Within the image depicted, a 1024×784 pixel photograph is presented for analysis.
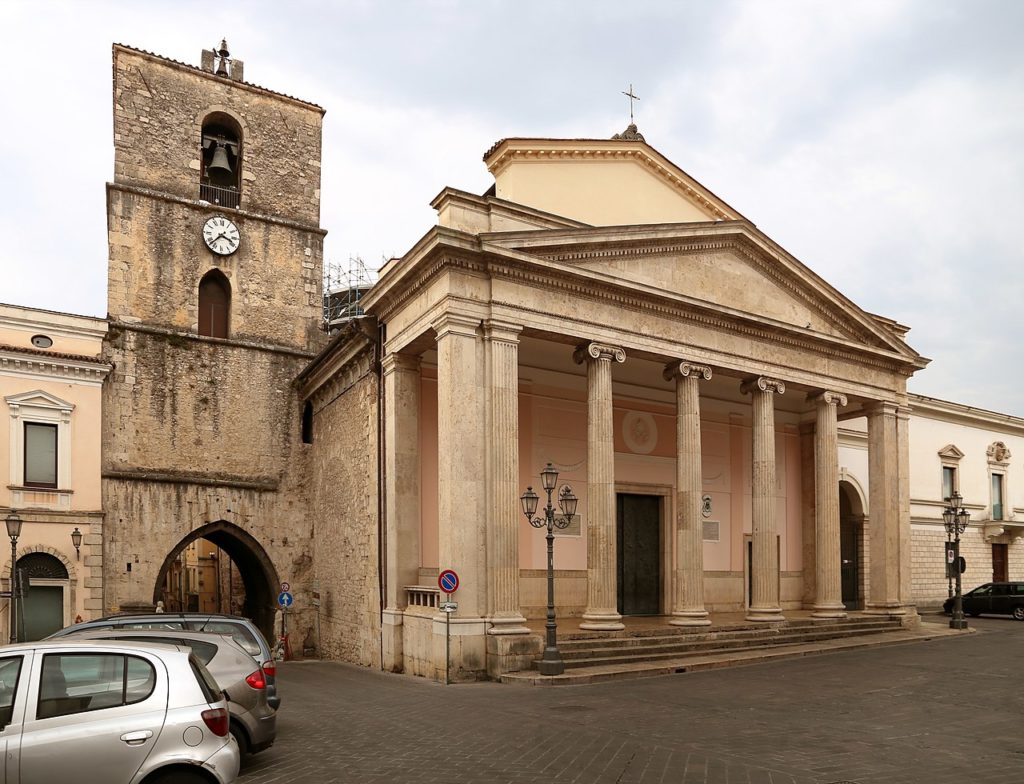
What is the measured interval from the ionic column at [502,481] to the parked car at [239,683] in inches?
284

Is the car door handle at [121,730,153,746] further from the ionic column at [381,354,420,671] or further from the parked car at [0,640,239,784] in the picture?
the ionic column at [381,354,420,671]

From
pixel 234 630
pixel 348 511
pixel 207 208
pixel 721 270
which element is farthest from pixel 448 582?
pixel 207 208

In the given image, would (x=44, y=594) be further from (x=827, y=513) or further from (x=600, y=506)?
(x=827, y=513)

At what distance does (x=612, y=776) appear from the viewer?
7.75 m

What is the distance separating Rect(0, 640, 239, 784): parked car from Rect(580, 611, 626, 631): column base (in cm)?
1142

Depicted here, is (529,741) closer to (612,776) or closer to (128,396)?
(612,776)

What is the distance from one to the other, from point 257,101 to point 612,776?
24929mm

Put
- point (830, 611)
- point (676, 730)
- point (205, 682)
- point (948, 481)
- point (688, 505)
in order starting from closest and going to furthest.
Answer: point (205, 682), point (676, 730), point (688, 505), point (830, 611), point (948, 481)

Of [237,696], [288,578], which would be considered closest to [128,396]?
[288,578]

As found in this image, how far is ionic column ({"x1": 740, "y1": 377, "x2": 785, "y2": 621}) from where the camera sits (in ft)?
65.1

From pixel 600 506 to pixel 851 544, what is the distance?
1592 cm

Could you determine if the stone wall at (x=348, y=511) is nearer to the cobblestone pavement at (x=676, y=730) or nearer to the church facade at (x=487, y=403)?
the church facade at (x=487, y=403)

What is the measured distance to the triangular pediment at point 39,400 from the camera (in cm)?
2194

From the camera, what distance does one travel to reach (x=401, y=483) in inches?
707
